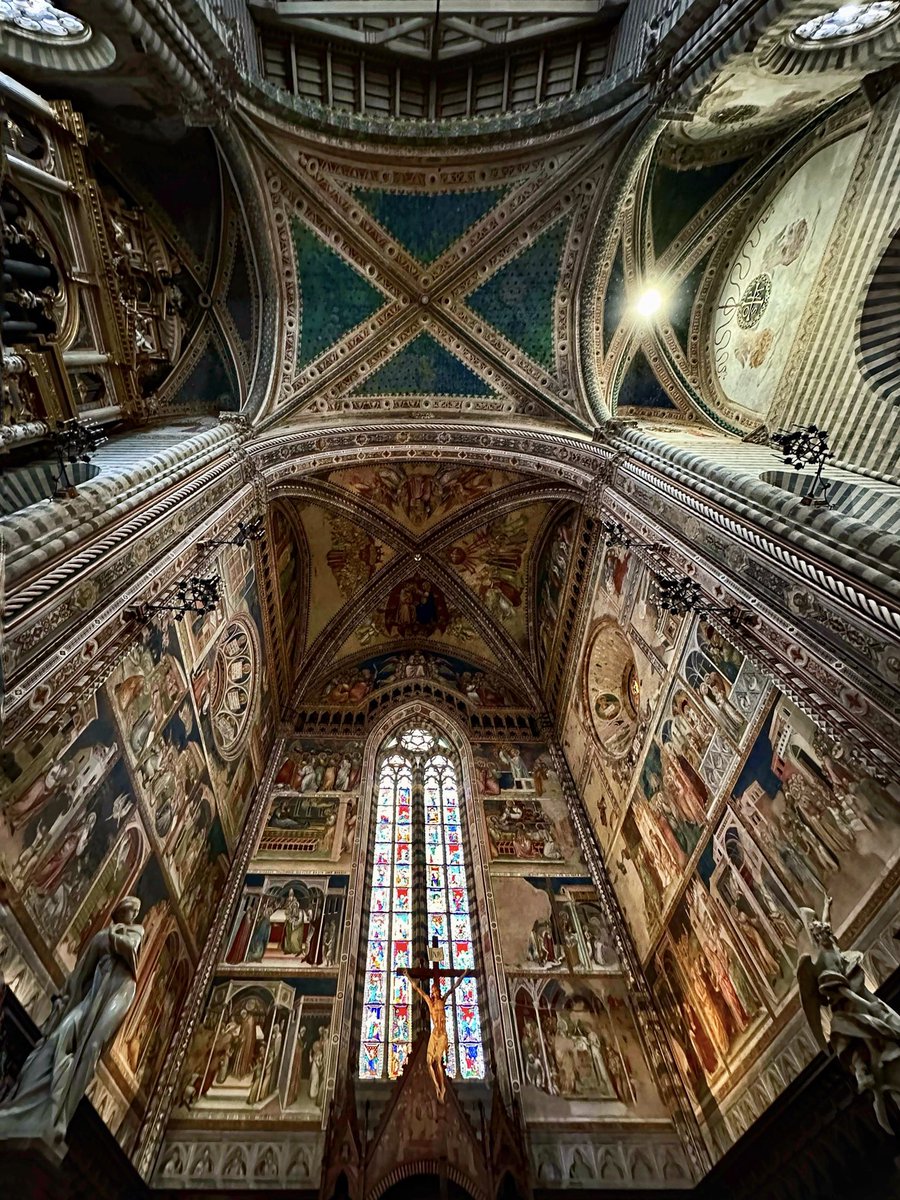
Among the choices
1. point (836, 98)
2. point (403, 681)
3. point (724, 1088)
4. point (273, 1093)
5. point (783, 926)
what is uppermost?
→ point (836, 98)

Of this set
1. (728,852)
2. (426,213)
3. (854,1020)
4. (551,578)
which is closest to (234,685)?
(551,578)

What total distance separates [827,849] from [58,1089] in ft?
20.6

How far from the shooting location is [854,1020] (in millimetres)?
3777

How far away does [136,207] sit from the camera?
29.0 ft

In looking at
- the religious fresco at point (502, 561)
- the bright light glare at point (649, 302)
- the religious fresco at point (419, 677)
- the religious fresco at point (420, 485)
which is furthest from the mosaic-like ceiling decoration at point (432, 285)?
the religious fresco at point (419, 677)

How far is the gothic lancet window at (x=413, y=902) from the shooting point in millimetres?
7293

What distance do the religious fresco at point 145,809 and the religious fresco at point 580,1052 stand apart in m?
4.51

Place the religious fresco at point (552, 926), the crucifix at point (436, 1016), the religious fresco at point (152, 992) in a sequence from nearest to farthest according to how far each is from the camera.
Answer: the religious fresco at point (152, 992) < the crucifix at point (436, 1016) < the religious fresco at point (552, 926)

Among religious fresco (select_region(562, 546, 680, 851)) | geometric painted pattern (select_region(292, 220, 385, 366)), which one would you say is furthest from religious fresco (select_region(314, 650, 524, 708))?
geometric painted pattern (select_region(292, 220, 385, 366))

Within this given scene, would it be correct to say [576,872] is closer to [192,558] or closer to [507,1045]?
[507,1045]

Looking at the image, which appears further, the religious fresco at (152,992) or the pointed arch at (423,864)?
the pointed arch at (423,864)

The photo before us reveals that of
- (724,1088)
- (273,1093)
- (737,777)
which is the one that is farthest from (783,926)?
(273,1093)

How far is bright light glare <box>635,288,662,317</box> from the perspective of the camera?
35.3 feet

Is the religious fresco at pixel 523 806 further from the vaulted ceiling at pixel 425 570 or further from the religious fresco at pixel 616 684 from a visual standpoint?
the vaulted ceiling at pixel 425 570
